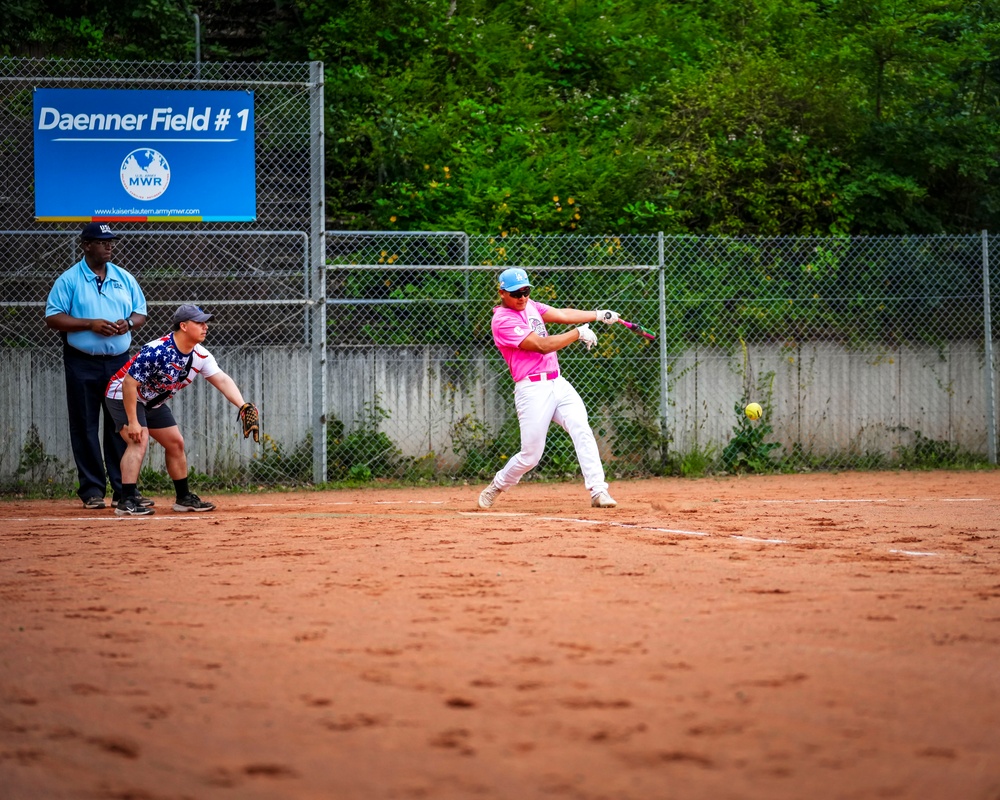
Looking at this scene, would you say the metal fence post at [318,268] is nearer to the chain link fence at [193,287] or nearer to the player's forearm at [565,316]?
the chain link fence at [193,287]

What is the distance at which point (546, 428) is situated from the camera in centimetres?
1046

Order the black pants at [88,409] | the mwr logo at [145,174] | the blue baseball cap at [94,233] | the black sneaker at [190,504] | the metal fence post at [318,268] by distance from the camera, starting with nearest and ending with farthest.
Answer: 1. the black sneaker at [190,504]
2. the blue baseball cap at [94,233]
3. the black pants at [88,409]
4. the mwr logo at [145,174]
5. the metal fence post at [318,268]

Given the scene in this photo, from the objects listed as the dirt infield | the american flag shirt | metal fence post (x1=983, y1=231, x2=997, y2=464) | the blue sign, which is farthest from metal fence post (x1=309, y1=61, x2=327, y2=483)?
metal fence post (x1=983, y1=231, x2=997, y2=464)

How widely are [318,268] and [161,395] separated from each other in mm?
3216

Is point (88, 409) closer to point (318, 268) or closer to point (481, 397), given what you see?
point (318, 268)

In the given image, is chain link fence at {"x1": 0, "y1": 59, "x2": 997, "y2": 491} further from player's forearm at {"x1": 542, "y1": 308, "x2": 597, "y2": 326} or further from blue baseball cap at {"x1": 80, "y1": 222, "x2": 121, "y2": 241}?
player's forearm at {"x1": 542, "y1": 308, "x2": 597, "y2": 326}

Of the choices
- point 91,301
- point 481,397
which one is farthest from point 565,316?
point 91,301

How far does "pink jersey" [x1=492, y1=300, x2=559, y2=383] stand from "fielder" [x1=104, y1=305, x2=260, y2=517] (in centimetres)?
212

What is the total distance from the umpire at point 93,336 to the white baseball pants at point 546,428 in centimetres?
344

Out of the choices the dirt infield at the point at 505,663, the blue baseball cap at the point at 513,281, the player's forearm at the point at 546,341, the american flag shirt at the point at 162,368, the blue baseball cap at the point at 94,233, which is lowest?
the dirt infield at the point at 505,663

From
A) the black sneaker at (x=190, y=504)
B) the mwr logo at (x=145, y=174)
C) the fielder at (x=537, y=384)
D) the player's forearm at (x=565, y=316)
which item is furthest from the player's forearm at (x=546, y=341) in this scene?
the mwr logo at (x=145, y=174)

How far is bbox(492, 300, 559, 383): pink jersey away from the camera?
10352 mm

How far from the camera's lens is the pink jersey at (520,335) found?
10.4 m

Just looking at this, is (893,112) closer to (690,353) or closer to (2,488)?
(690,353)
